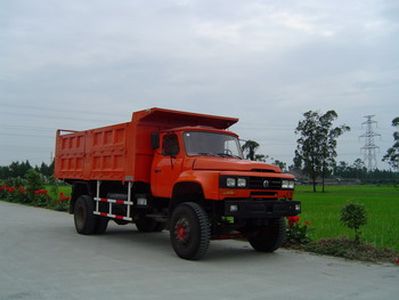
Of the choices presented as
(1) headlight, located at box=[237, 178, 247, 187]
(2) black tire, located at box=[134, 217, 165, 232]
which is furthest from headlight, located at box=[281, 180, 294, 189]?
(2) black tire, located at box=[134, 217, 165, 232]

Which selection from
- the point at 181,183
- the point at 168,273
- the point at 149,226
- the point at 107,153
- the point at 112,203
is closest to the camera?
the point at 168,273

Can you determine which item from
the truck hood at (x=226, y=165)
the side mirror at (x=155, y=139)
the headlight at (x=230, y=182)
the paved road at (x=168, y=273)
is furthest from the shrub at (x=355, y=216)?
the side mirror at (x=155, y=139)

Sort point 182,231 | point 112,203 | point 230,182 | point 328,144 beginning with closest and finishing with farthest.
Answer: point 230,182 < point 182,231 < point 112,203 < point 328,144

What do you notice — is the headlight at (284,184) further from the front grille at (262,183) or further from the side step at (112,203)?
the side step at (112,203)

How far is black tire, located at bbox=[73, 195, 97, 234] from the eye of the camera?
1284 cm

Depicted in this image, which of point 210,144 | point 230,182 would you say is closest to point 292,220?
point 210,144

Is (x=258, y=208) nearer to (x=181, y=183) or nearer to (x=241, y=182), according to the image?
(x=241, y=182)

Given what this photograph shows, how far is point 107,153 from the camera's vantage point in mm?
12344

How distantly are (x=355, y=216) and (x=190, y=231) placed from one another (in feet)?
12.1

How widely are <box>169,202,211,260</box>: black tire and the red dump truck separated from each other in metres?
0.02

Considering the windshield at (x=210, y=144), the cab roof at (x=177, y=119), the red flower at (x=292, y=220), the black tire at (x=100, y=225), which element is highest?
the cab roof at (x=177, y=119)

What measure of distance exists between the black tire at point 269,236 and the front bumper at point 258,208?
0.67 meters

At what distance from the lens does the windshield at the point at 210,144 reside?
10.3 m

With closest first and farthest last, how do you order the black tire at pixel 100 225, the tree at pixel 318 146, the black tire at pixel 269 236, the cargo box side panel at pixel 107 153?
the black tire at pixel 269 236, the cargo box side panel at pixel 107 153, the black tire at pixel 100 225, the tree at pixel 318 146
